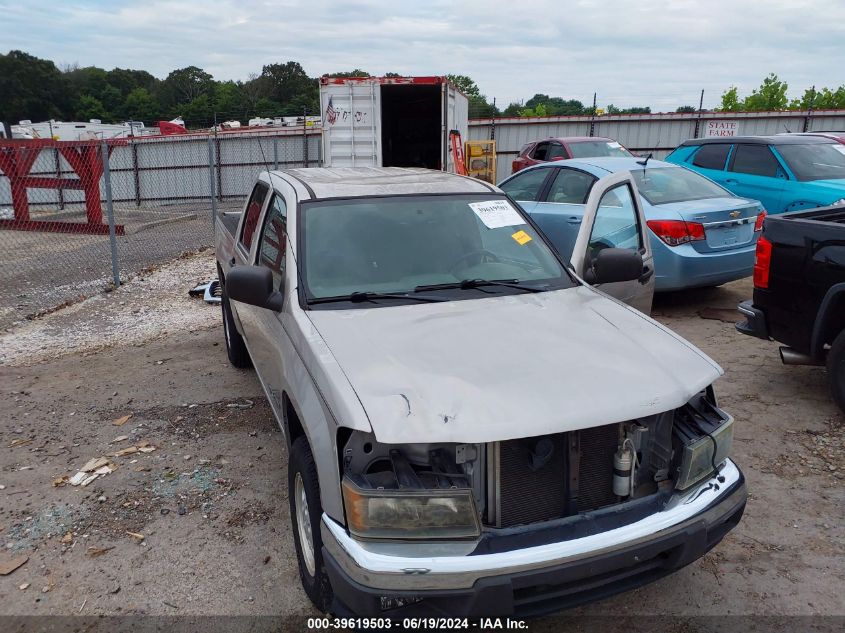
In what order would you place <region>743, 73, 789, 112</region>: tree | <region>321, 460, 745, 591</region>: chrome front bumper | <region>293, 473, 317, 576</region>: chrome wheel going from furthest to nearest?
<region>743, 73, 789, 112</region>: tree < <region>293, 473, 317, 576</region>: chrome wheel < <region>321, 460, 745, 591</region>: chrome front bumper

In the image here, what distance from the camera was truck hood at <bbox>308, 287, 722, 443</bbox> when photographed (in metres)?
2.31

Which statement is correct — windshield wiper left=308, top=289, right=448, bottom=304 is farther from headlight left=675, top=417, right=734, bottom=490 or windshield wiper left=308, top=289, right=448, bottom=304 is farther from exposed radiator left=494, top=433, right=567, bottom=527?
headlight left=675, top=417, right=734, bottom=490

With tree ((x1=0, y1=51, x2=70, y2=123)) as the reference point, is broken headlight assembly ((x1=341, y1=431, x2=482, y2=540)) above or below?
below

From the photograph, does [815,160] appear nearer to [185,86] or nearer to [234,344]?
[234,344]

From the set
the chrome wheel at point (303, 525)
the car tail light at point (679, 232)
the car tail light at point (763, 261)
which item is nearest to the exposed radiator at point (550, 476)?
the chrome wheel at point (303, 525)

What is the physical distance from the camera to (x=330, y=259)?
3480 millimetres

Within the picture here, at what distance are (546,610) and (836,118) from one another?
23295mm

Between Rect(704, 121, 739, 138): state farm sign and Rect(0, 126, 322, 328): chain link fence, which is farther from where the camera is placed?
Rect(704, 121, 739, 138): state farm sign

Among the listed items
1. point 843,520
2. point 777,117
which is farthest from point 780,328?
point 777,117

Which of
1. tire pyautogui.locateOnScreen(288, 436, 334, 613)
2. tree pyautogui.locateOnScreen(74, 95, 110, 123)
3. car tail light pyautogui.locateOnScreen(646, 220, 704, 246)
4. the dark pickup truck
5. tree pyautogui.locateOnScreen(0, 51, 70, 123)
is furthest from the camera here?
tree pyautogui.locateOnScreen(74, 95, 110, 123)

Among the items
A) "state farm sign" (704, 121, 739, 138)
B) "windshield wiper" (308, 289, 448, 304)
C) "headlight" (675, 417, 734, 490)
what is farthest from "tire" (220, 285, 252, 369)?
"state farm sign" (704, 121, 739, 138)

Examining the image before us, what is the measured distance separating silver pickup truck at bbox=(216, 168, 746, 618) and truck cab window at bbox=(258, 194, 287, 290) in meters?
0.05

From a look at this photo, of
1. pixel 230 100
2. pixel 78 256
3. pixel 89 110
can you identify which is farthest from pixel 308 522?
pixel 89 110

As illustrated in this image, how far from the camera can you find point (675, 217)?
671 centimetres
